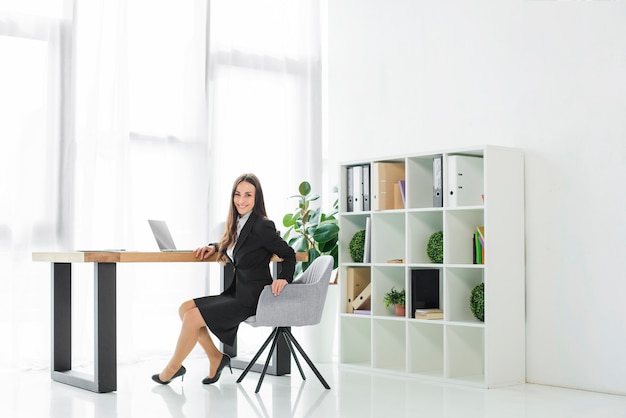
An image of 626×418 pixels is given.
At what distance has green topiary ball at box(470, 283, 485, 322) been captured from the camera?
14.6ft

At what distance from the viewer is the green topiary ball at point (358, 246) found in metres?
5.15

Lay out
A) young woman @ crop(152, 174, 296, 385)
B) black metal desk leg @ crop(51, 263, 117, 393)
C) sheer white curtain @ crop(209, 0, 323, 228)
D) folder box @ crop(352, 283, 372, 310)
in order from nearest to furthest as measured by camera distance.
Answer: black metal desk leg @ crop(51, 263, 117, 393) < young woman @ crop(152, 174, 296, 385) < folder box @ crop(352, 283, 372, 310) < sheer white curtain @ crop(209, 0, 323, 228)

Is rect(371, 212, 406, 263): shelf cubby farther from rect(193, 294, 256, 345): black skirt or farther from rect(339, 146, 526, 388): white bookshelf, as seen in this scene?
rect(193, 294, 256, 345): black skirt

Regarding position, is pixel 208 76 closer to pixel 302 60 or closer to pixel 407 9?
pixel 302 60

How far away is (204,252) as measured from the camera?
4375 millimetres

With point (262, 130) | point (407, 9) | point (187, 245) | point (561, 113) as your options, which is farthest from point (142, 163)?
point (561, 113)

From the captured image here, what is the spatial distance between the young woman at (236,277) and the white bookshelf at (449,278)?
2.83ft

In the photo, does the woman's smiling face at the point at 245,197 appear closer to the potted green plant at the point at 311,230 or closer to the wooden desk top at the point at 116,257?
the wooden desk top at the point at 116,257

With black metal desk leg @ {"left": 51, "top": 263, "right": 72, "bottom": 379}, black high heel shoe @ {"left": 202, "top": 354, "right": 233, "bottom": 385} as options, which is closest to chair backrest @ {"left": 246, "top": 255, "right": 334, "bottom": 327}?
black high heel shoe @ {"left": 202, "top": 354, "right": 233, "bottom": 385}

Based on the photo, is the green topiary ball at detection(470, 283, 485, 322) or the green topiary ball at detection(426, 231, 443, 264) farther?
the green topiary ball at detection(426, 231, 443, 264)

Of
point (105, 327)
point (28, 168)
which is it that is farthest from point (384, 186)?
point (28, 168)

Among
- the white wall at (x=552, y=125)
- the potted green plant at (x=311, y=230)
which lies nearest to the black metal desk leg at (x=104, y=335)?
the potted green plant at (x=311, y=230)

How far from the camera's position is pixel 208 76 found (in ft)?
19.1

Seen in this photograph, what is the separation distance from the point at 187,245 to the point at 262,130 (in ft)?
3.67
